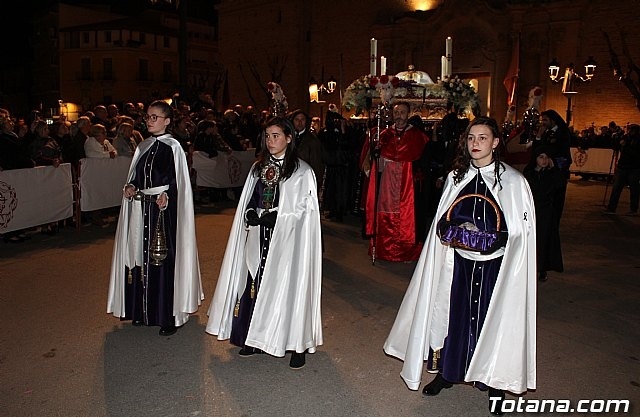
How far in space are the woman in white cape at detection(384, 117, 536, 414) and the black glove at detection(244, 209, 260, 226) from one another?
131cm

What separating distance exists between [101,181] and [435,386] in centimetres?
819

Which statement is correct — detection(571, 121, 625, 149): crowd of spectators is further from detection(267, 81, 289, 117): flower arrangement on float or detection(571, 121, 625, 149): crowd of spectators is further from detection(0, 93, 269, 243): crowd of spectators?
detection(267, 81, 289, 117): flower arrangement on float

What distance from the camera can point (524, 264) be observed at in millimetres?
3838

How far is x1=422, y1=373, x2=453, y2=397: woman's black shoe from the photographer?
4.35 metres

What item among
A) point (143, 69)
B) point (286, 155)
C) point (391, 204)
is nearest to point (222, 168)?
point (391, 204)

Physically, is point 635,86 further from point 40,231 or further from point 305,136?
point 40,231

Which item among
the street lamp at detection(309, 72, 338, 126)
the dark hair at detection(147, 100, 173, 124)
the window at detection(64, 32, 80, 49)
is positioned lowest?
the dark hair at detection(147, 100, 173, 124)

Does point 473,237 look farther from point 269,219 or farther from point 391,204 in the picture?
point 391,204

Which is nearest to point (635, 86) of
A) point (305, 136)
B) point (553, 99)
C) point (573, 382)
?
point (553, 99)

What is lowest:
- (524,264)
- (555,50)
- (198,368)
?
Answer: (198,368)

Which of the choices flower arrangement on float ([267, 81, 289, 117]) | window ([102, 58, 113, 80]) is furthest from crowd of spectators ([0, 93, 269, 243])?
window ([102, 58, 113, 80])

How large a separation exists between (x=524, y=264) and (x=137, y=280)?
11.3 ft

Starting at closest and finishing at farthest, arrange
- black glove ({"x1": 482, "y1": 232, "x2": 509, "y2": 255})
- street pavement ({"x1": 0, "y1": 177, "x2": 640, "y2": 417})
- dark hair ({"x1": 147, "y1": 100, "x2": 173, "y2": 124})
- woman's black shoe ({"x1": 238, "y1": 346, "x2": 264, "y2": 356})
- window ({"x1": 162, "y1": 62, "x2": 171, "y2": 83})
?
1. black glove ({"x1": 482, "y1": 232, "x2": 509, "y2": 255})
2. street pavement ({"x1": 0, "y1": 177, "x2": 640, "y2": 417})
3. woman's black shoe ({"x1": 238, "y1": 346, "x2": 264, "y2": 356})
4. dark hair ({"x1": 147, "y1": 100, "x2": 173, "y2": 124})
5. window ({"x1": 162, "y1": 62, "x2": 171, "y2": 83})

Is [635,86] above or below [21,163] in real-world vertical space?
above
